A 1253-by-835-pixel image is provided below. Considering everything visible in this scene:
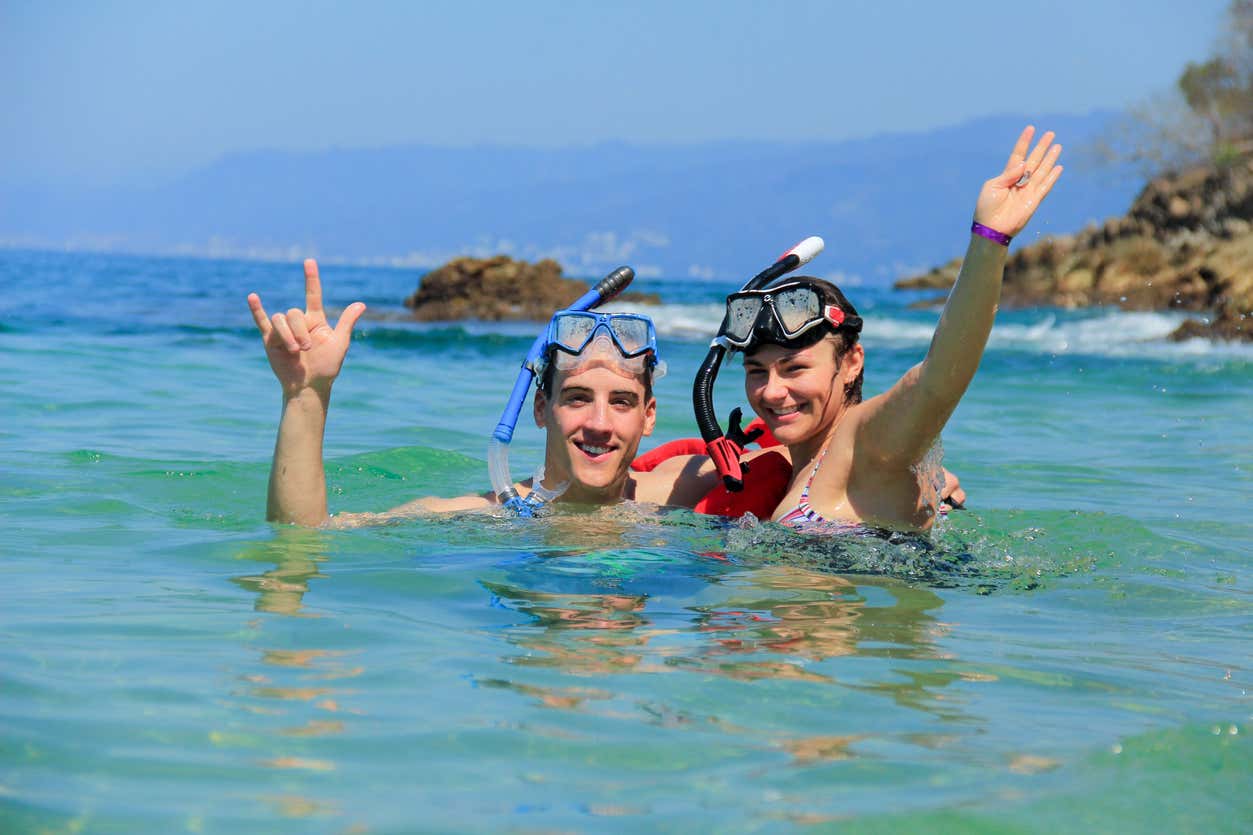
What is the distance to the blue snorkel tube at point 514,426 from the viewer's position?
4.86 metres

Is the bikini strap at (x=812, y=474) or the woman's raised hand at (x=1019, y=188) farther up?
the woman's raised hand at (x=1019, y=188)

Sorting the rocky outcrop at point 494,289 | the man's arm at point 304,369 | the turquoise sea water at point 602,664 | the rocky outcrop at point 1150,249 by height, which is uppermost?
the rocky outcrop at point 1150,249

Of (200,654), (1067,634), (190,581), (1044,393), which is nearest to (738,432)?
(1067,634)

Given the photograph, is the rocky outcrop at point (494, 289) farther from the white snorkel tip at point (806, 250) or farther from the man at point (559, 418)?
the white snorkel tip at point (806, 250)

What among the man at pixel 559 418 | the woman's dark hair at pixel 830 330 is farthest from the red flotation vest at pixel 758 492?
the woman's dark hair at pixel 830 330

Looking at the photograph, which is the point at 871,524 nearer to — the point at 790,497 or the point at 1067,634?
the point at 790,497

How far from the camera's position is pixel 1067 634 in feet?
12.5

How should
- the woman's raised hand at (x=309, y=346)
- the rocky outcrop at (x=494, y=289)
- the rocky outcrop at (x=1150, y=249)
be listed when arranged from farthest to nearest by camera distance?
the rocky outcrop at (x=1150, y=249) < the rocky outcrop at (x=494, y=289) < the woman's raised hand at (x=309, y=346)

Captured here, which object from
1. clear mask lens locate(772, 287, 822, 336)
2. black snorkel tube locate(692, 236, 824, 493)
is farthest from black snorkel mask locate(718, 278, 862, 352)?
black snorkel tube locate(692, 236, 824, 493)

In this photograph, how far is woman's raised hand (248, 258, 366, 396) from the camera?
4.26 m

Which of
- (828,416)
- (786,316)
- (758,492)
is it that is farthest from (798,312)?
(758,492)

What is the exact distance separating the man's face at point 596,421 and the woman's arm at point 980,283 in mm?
1191

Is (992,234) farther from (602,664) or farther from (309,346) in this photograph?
(309,346)

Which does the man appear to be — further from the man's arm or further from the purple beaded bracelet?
the purple beaded bracelet
